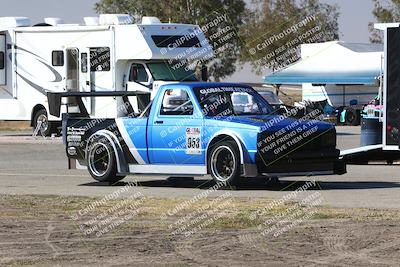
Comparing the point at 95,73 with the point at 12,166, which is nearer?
the point at 12,166

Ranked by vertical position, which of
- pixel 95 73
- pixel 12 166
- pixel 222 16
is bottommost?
pixel 12 166

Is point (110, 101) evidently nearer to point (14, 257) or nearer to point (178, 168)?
point (178, 168)

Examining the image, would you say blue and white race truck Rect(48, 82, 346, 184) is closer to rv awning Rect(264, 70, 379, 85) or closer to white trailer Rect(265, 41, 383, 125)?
white trailer Rect(265, 41, 383, 125)

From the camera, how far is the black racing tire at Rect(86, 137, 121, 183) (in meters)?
17.1

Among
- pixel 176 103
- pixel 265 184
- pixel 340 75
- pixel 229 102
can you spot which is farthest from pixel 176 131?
pixel 340 75

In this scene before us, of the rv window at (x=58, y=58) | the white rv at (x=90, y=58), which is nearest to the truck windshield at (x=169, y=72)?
the white rv at (x=90, y=58)

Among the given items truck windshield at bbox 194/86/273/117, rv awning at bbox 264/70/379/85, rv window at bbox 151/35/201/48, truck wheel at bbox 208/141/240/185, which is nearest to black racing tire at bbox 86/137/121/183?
truck windshield at bbox 194/86/273/117

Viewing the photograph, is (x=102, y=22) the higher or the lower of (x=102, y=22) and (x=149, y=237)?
the higher

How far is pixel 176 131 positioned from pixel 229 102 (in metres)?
0.98

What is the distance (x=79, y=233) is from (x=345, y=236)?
288 centimetres

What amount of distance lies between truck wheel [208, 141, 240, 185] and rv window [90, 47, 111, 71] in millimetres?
14450

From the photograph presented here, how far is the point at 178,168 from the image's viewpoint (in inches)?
651

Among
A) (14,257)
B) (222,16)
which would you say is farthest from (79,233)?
(222,16)

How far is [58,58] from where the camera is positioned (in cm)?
3128
